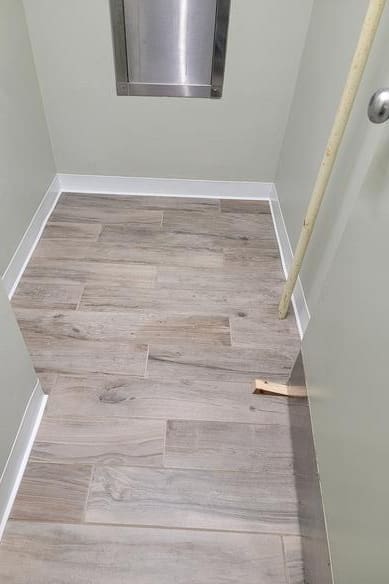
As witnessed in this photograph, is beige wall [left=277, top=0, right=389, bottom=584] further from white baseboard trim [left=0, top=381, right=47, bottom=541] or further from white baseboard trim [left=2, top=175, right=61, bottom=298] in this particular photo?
white baseboard trim [left=2, top=175, right=61, bottom=298]

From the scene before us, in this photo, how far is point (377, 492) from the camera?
2.08 ft

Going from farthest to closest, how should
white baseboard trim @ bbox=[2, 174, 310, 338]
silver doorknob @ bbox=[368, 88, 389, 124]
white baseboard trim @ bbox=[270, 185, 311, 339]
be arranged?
white baseboard trim @ bbox=[2, 174, 310, 338]
white baseboard trim @ bbox=[270, 185, 311, 339]
silver doorknob @ bbox=[368, 88, 389, 124]

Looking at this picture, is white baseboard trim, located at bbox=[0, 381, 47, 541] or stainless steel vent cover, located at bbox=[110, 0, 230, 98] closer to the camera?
white baseboard trim, located at bbox=[0, 381, 47, 541]

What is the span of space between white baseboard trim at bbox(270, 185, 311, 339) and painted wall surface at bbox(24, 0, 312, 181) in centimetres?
22

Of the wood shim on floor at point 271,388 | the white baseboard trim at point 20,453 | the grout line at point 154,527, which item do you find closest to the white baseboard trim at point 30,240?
the white baseboard trim at point 20,453

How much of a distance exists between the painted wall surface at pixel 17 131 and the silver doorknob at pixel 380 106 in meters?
1.37

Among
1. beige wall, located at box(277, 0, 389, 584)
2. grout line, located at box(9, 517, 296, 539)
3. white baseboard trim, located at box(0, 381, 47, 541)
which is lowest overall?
grout line, located at box(9, 517, 296, 539)

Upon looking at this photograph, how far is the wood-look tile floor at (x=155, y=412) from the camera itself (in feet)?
3.18

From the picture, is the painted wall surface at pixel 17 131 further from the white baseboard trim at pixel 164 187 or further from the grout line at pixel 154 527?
the grout line at pixel 154 527

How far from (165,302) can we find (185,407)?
0.49 meters

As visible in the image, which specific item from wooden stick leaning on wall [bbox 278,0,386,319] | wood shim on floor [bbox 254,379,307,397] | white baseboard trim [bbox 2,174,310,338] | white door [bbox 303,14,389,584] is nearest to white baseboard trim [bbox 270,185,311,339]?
white baseboard trim [bbox 2,174,310,338]

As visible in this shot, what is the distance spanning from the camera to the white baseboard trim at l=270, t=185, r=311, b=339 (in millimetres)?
1483

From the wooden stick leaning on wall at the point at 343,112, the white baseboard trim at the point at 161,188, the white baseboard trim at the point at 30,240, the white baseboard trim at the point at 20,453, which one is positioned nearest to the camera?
the wooden stick leaning on wall at the point at 343,112

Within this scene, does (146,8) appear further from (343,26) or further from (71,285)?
(71,285)
